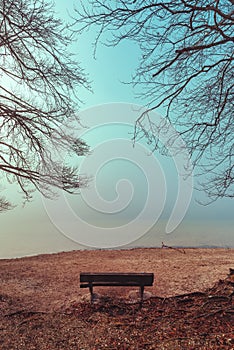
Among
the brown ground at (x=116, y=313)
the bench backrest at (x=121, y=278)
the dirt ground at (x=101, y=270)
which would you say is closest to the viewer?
the brown ground at (x=116, y=313)

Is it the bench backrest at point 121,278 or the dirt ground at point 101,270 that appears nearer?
the bench backrest at point 121,278

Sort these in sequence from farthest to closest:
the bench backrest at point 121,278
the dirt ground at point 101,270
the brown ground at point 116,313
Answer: the dirt ground at point 101,270, the bench backrest at point 121,278, the brown ground at point 116,313

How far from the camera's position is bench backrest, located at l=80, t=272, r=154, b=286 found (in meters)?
6.87

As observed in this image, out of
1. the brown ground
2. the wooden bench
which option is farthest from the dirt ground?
the wooden bench

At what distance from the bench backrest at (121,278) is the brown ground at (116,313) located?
15.9 inches

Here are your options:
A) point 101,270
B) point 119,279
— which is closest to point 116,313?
point 119,279

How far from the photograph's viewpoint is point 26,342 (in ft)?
17.7

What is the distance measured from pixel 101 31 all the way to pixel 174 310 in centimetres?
531

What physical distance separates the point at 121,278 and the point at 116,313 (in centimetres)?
81

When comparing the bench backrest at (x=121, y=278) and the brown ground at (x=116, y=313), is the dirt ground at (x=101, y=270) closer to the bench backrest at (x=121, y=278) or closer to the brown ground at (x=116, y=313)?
the brown ground at (x=116, y=313)

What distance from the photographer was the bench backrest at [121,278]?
687cm

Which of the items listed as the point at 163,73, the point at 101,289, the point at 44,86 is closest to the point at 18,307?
the point at 101,289

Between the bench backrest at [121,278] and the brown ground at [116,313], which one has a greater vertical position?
the bench backrest at [121,278]

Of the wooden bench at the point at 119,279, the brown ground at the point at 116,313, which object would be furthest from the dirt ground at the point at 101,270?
the wooden bench at the point at 119,279
